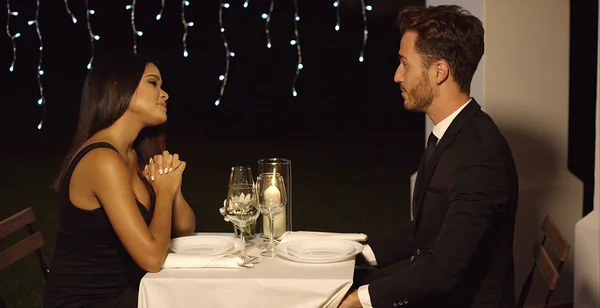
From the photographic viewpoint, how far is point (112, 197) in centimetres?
231

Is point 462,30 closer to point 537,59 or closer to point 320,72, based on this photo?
point 537,59

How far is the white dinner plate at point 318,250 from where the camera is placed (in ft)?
7.47

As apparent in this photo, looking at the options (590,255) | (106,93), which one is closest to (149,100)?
(106,93)

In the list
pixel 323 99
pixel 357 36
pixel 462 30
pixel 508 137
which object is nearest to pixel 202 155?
pixel 323 99

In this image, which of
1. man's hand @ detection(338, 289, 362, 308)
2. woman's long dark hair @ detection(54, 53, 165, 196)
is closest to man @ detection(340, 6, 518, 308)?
man's hand @ detection(338, 289, 362, 308)

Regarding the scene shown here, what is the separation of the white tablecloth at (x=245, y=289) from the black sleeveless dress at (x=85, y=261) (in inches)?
10.5

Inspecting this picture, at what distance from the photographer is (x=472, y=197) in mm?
2162

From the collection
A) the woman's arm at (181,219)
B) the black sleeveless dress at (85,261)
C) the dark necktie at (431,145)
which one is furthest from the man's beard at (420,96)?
the black sleeveless dress at (85,261)

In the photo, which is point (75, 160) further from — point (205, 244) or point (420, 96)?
point (420, 96)

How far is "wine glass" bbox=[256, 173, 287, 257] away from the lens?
2.38m

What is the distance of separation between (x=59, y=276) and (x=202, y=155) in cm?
459

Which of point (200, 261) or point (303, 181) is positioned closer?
point (200, 261)

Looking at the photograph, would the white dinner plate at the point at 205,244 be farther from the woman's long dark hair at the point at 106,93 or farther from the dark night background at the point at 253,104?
the dark night background at the point at 253,104

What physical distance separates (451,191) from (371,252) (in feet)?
1.60
